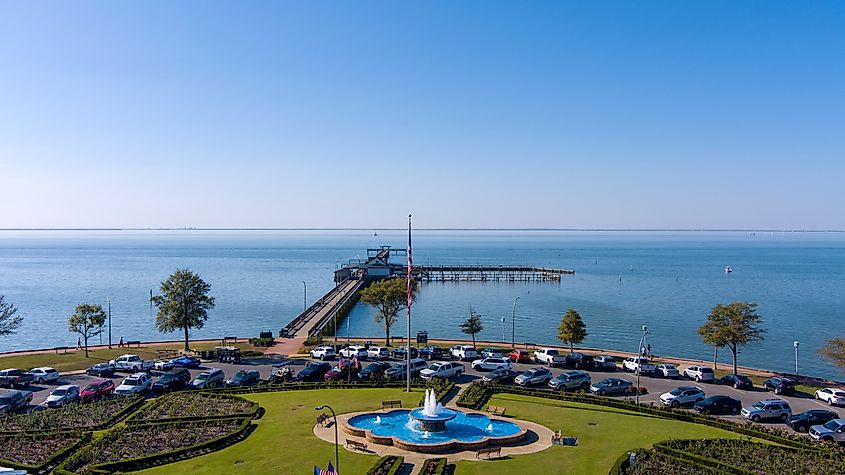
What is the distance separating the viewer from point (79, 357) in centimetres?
6078

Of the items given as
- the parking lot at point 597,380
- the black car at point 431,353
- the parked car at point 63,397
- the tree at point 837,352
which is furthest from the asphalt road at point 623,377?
the tree at point 837,352

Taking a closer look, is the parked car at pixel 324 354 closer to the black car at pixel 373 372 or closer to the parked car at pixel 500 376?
the black car at pixel 373 372

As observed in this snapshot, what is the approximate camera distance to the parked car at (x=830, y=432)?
35.5 meters

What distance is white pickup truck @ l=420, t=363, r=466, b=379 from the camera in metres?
50.5

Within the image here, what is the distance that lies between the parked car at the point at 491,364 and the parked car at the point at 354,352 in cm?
1132

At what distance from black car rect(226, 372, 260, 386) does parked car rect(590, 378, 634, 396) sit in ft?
86.5

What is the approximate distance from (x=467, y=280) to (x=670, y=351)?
101578 millimetres

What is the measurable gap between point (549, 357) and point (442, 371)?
505 inches

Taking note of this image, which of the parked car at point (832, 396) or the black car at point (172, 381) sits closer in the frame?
the parked car at point (832, 396)

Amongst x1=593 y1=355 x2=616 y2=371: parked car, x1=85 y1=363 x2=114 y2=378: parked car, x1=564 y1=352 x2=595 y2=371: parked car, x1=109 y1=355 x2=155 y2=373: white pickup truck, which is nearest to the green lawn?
x1=564 y1=352 x2=595 y2=371: parked car

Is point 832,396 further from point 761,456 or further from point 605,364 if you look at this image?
point 761,456

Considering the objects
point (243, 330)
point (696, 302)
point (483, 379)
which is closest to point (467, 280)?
point (696, 302)

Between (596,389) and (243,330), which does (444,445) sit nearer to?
(596,389)

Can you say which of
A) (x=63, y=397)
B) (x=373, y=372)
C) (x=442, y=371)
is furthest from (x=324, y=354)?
(x=63, y=397)
